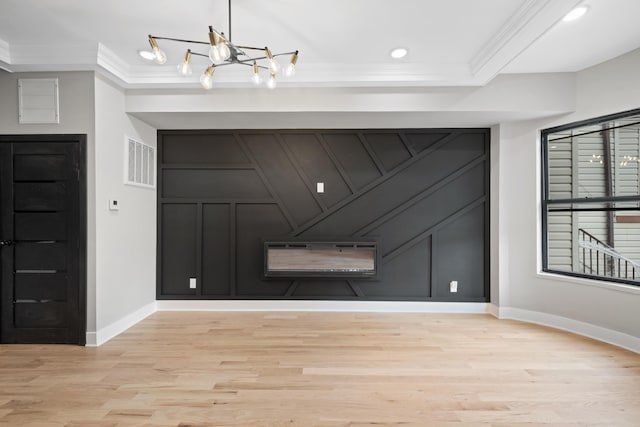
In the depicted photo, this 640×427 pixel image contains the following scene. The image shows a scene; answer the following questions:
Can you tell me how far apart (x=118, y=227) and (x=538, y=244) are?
14.9ft

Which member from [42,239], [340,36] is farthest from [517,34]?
[42,239]

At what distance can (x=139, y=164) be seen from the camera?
3.69 m

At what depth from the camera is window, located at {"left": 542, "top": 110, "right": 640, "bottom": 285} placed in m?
3.15

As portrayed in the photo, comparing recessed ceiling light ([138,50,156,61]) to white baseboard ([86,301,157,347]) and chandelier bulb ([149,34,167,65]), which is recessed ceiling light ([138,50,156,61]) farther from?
white baseboard ([86,301,157,347])

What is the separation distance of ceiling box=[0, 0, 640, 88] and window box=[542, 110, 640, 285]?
2.41 feet

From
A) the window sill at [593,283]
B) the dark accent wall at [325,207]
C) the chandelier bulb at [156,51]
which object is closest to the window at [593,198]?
the window sill at [593,283]

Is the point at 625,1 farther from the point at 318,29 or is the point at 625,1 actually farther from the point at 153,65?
the point at 153,65

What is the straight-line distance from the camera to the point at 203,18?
2.46 meters

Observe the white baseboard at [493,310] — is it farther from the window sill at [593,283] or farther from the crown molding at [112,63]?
the crown molding at [112,63]

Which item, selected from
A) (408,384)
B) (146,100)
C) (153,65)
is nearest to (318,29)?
(153,65)

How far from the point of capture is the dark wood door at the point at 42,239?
3004mm

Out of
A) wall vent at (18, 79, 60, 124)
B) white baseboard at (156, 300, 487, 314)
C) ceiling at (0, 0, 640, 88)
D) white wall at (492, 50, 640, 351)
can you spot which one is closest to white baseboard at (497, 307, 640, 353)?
white wall at (492, 50, 640, 351)

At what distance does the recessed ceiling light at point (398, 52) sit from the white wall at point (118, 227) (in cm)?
274

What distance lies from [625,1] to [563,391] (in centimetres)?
274
